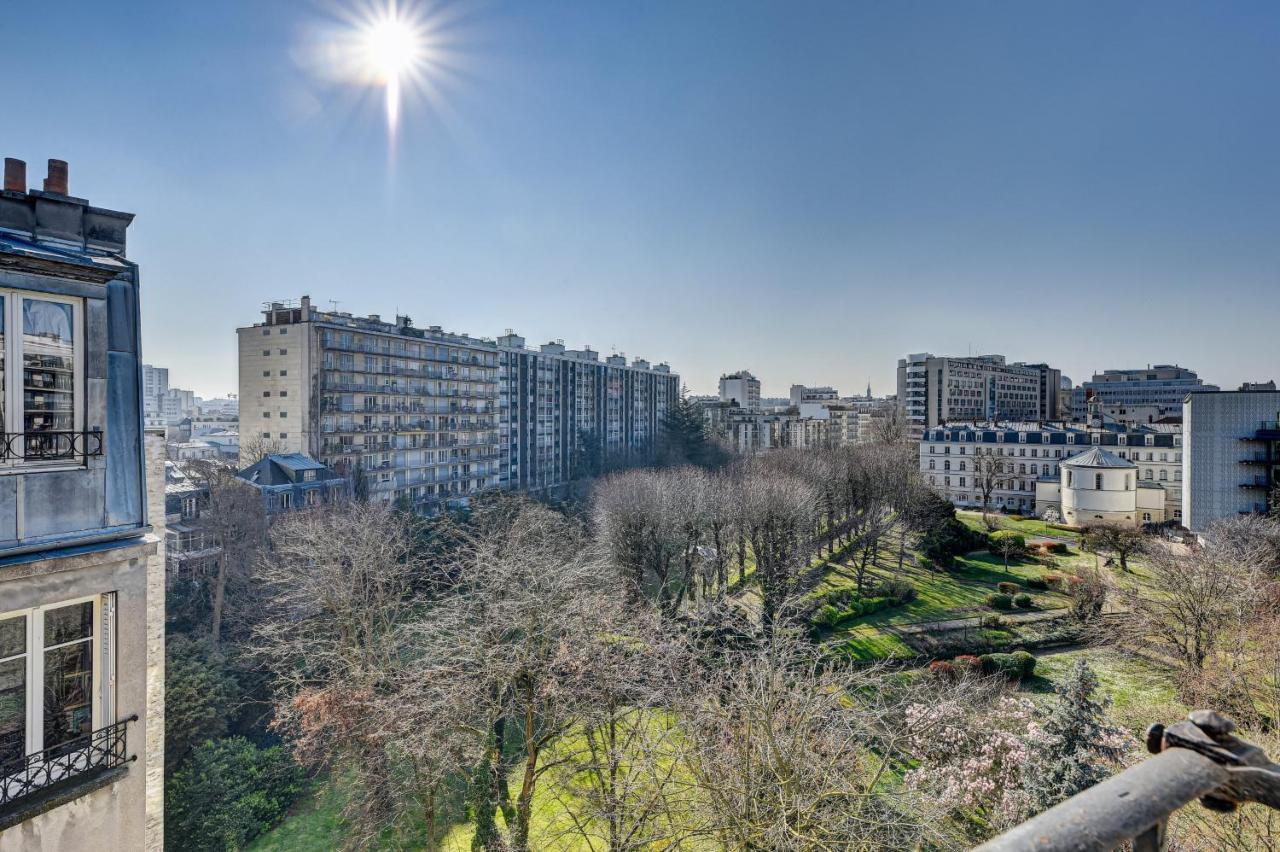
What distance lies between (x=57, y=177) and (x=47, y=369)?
2.92 m

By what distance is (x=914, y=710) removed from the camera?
12352mm

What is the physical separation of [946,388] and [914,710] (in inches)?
3309

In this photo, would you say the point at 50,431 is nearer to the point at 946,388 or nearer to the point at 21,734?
the point at 21,734

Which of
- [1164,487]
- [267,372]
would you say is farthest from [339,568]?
[1164,487]

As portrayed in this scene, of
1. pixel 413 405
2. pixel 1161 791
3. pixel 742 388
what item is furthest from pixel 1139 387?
pixel 1161 791

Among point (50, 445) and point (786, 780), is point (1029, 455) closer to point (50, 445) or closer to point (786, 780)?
point (786, 780)

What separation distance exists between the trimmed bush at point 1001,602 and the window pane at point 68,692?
111ft

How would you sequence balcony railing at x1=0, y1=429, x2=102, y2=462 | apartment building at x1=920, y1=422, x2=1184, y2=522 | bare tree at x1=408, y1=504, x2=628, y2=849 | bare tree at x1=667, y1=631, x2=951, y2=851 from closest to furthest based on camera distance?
balcony railing at x1=0, y1=429, x2=102, y2=462 → bare tree at x1=667, y1=631, x2=951, y2=851 → bare tree at x1=408, y1=504, x2=628, y2=849 → apartment building at x1=920, y1=422, x2=1184, y2=522

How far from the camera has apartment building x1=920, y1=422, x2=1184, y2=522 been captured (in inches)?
2037

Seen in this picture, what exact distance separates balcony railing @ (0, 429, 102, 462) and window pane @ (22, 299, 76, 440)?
11 millimetres

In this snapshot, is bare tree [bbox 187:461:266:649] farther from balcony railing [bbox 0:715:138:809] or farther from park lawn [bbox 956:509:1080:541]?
park lawn [bbox 956:509:1080:541]

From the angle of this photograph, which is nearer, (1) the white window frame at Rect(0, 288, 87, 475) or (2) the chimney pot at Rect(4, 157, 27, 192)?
(1) the white window frame at Rect(0, 288, 87, 475)

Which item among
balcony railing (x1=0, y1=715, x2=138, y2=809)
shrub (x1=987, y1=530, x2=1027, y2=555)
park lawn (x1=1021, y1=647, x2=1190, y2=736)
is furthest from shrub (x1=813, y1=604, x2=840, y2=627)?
balcony railing (x1=0, y1=715, x2=138, y2=809)

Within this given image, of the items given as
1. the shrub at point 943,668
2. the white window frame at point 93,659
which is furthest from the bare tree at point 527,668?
the shrub at point 943,668
